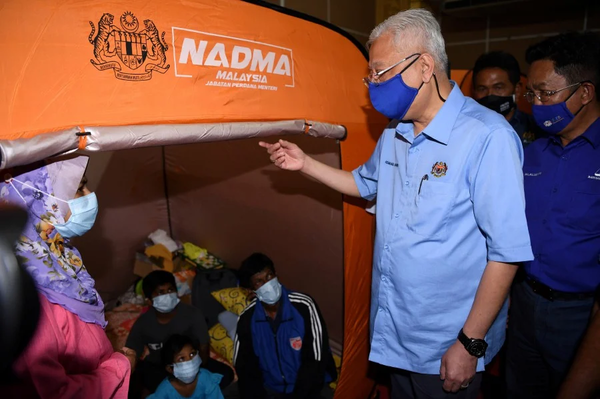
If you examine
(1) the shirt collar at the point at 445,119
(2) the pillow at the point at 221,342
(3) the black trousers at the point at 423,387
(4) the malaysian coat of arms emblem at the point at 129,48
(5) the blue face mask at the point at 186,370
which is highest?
(4) the malaysian coat of arms emblem at the point at 129,48

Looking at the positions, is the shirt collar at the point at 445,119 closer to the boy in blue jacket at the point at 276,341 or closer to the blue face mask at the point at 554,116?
the blue face mask at the point at 554,116

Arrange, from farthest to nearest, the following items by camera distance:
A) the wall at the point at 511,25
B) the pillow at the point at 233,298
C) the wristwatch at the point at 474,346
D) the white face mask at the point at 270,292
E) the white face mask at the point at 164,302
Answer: the wall at the point at 511,25, the pillow at the point at 233,298, the white face mask at the point at 164,302, the white face mask at the point at 270,292, the wristwatch at the point at 474,346

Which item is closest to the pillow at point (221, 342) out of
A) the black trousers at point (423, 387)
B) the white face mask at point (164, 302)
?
the white face mask at point (164, 302)

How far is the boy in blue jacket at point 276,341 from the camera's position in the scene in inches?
88.7

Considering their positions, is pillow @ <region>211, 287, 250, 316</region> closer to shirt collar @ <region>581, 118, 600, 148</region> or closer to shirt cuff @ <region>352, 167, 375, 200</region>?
shirt cuff @ <region>352, 167, 375, 200</region>

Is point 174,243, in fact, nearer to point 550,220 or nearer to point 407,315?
point 407,315

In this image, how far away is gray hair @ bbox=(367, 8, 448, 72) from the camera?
1.28 metres

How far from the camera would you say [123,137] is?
1142 millimetres

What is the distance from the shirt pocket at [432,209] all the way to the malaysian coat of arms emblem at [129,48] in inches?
35.5

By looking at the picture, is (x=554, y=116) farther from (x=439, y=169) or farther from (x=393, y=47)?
(x=393, y=47)

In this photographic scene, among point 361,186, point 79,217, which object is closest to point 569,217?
point 361,186

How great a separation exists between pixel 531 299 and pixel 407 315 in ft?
2.12

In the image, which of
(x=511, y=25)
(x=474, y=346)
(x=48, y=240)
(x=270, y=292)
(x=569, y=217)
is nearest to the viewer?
(x=48, y=240)

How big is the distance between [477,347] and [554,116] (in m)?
0.97
